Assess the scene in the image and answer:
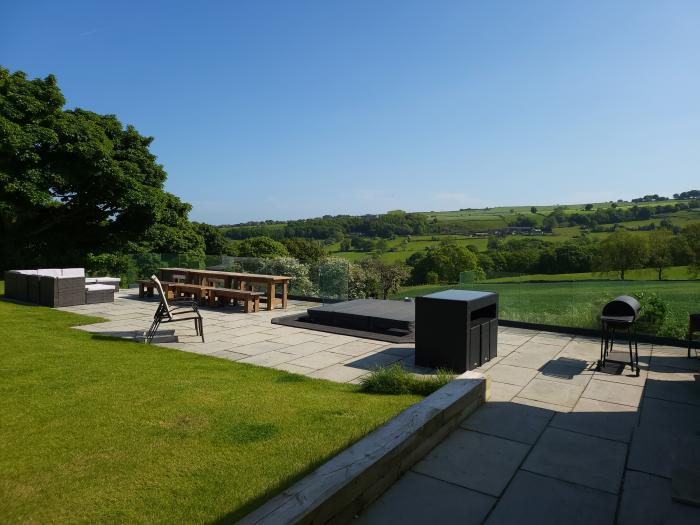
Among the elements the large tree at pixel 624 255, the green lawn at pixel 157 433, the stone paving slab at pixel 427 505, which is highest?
the large tree at pixel 624 255

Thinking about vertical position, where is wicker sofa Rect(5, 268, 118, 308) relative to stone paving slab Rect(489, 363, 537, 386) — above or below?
above

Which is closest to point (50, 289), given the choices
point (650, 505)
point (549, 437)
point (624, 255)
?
point (549, 437)

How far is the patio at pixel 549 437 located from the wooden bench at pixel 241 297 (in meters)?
2.94

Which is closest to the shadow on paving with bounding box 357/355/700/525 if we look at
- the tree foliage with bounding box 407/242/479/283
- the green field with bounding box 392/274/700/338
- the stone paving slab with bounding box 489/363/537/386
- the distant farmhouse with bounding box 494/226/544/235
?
the stone paving slab with bounding box 489/363/537/386

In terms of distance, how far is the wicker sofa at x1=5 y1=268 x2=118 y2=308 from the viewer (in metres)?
11.2

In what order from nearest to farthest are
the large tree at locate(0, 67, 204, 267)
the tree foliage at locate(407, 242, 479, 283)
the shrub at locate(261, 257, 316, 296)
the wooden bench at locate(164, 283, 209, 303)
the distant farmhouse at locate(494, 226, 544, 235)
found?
1. the wooden bench at locate(164, 283, 209, 303)
2. the shrub at locate(261, 257, 316, 296)
3. the large tree at locate(0, 67, 204, 267)
4. the tree foliage at locate(407, 242, 479, 283)
5. the distant farmhouse at locate(494, 226, 544, 235)

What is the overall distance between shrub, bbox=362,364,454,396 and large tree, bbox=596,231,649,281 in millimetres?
17721

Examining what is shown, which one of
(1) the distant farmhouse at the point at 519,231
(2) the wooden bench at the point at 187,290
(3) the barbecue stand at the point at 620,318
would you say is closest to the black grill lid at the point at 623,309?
(3) the barbecue stand at the point at 620,318

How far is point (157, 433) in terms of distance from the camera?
11.8 feet

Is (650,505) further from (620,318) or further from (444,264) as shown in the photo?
(444,264)

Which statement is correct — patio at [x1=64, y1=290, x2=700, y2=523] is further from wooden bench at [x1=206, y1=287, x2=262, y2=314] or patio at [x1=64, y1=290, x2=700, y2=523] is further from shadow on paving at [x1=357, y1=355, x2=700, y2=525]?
wooden bench at [x1=206, y1=287, x2=262, y2=314]

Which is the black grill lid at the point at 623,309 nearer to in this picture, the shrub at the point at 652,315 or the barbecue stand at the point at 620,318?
the barbecue stand at the point at 620,318

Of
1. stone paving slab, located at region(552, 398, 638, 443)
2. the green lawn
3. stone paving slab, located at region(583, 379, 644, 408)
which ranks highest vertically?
the green lawn

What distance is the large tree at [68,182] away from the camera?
18.1 m
